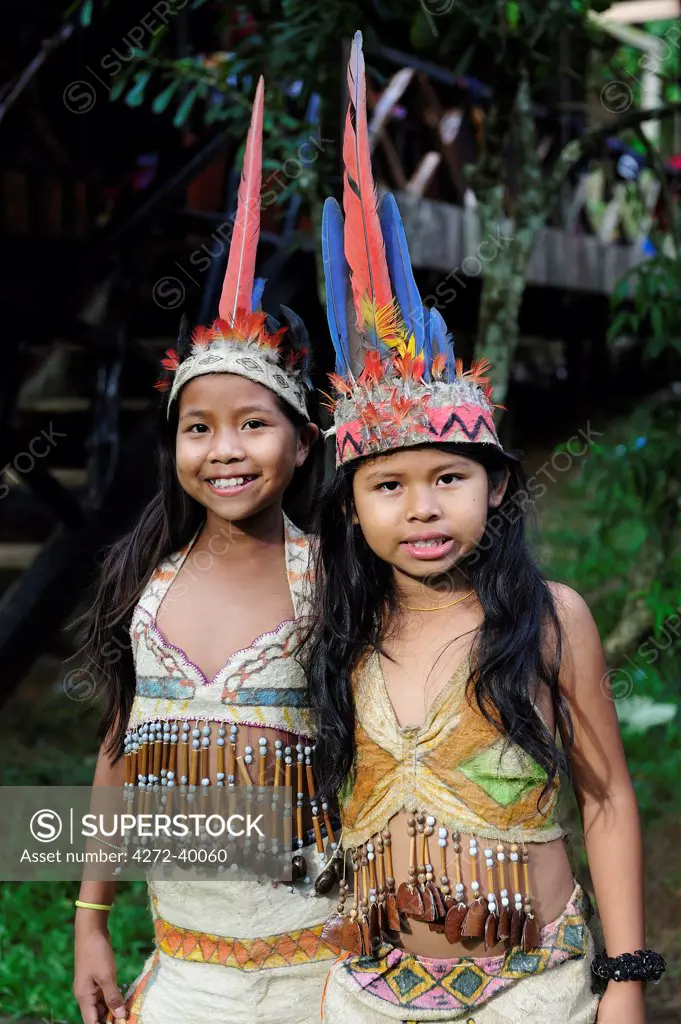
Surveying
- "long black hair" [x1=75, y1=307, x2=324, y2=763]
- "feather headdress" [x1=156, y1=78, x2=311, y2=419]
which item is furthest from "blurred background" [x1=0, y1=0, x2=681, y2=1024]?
"feather headdress" [x1=156, y1=78, x2=311, y2=419]

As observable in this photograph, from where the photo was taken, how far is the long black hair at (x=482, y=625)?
1.91 metres

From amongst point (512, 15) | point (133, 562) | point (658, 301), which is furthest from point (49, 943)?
point (512, 15)

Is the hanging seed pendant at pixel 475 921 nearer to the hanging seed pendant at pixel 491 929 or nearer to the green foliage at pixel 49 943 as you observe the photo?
the hanging seed pendant at pixel 491 929

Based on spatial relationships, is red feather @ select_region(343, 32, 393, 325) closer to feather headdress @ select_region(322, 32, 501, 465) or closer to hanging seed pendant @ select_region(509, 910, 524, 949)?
feather headdress @ select_region(322, 32, 501, 465)

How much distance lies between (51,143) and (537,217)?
2624 mm

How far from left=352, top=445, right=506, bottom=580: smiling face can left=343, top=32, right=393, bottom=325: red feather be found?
29cm

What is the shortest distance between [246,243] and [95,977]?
1403 mm

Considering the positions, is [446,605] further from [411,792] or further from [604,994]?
[604,994]

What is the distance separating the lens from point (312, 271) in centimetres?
522

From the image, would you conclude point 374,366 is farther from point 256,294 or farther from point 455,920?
point 455,920

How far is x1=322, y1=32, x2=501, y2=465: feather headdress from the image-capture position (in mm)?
1934

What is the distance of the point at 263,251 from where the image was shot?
506 cm

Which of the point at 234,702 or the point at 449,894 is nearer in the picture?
the point at 449,894

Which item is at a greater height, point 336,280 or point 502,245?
point 502,245
